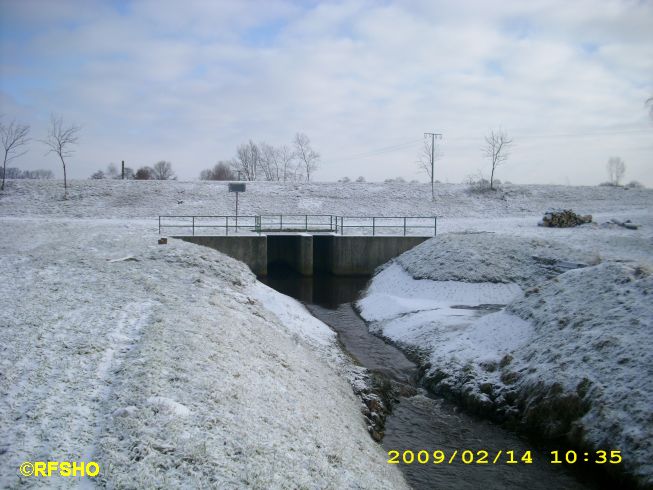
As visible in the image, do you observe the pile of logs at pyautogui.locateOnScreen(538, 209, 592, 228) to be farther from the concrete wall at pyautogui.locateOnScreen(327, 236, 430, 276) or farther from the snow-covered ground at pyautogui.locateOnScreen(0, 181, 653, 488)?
the snow-covered ground at pyautogui.locateOnScreen(0, 181, 653, 488)

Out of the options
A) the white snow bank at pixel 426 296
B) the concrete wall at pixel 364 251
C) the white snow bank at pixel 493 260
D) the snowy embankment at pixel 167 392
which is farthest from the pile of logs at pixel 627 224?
the snowy embankment at pixel 167 392

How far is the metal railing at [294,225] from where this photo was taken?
2628 centimetres

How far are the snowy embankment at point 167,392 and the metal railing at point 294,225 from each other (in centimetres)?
1440

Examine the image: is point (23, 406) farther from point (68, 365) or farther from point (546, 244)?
point (546, 244)

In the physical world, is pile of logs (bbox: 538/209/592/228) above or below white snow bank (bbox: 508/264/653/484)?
above

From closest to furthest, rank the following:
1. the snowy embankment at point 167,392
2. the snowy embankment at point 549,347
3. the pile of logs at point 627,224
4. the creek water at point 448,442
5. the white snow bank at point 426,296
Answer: the snowy embankment at point 167,392 → the creek water at point 448,442 → the snowy embankment at point 549,347 → the white snow bank at point 426,296 → the pile of logs at point 627,224

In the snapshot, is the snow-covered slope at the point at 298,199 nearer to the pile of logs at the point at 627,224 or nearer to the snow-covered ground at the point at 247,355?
the pile of logs at the point at 627,224

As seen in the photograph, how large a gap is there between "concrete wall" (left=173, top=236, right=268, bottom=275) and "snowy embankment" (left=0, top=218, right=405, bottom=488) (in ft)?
36.1

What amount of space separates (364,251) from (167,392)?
19.2 m

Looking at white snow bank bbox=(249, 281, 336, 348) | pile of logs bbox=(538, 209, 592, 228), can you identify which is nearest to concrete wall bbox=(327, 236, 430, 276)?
white snow bank bbox=(249, 281, 336, 348)

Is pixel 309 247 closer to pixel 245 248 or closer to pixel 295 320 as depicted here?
pixel 245 248

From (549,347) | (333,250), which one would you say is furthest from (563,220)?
(549,347)

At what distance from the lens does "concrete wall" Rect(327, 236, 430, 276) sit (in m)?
24.3

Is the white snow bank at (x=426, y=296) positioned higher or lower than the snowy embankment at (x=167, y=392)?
lower
